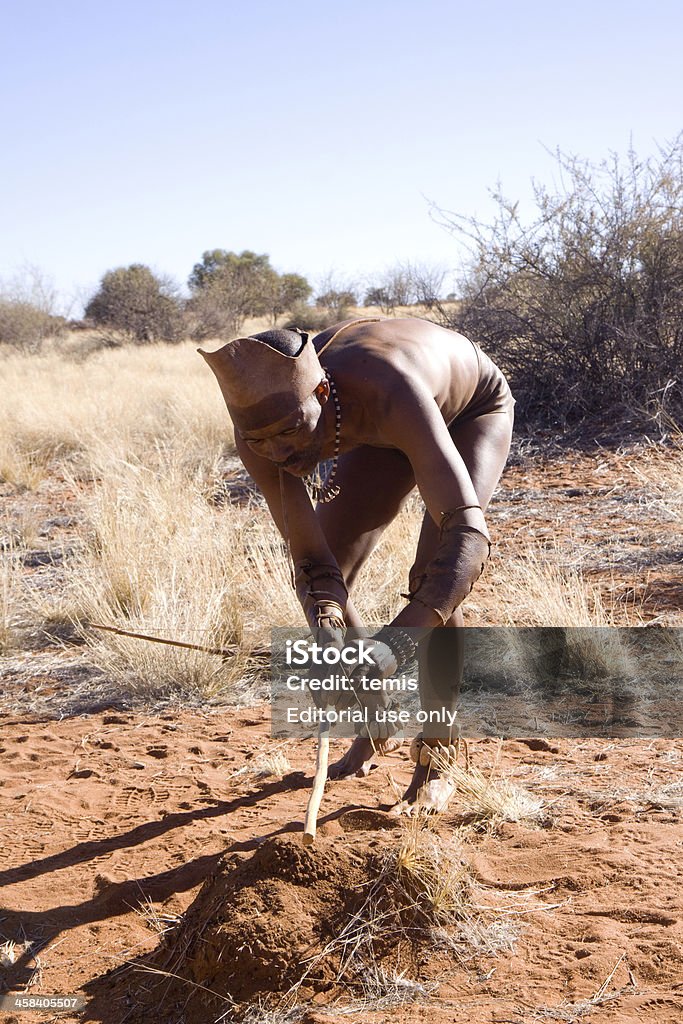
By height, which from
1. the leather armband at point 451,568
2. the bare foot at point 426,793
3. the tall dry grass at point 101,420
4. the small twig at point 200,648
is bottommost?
the bare foot at point 426,793

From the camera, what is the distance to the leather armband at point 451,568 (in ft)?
8.33

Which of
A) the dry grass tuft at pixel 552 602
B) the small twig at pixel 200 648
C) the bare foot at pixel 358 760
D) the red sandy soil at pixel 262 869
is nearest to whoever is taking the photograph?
the red sandy soil at pixel 262 869

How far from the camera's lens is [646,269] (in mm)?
9141

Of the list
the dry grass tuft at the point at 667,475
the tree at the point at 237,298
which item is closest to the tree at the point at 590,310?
the dry grass tuft at the point at 667,475

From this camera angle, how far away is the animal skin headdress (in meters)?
2.55

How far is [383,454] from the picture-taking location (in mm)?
3244

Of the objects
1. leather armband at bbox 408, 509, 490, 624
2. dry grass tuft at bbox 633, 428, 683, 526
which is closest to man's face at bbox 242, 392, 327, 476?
leather armband at bbox 408, 509, 490, 624

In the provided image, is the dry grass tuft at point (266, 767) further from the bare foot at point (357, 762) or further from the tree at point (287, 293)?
the tree at point (287, 293)

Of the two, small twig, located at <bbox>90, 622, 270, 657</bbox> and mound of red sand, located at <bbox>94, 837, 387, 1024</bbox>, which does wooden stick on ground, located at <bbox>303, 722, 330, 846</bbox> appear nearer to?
mound of red sand, located at <bbox>94, 837, 387, 1024</bbox>

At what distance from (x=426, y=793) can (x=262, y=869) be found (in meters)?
0.81

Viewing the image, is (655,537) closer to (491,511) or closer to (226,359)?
(491,511)

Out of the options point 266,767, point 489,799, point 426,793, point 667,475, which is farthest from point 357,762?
point 667,475

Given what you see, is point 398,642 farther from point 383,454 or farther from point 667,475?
point 667,475

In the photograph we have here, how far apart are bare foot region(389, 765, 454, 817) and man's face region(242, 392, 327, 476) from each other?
1.08m
